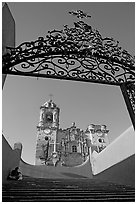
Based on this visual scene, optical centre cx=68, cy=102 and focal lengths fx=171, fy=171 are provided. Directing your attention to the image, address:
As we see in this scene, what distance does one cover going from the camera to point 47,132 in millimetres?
28312

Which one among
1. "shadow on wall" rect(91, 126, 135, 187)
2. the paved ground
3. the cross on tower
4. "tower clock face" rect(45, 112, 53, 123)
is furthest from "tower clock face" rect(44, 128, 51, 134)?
the paved ground

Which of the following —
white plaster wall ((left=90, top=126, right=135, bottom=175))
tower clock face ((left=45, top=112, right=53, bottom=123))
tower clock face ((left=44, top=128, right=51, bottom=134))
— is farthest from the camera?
tower clock face ((left=45, top=112, right=53, bottom=123))

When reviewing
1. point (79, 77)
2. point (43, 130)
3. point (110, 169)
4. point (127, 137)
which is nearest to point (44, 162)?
point (43, 130)

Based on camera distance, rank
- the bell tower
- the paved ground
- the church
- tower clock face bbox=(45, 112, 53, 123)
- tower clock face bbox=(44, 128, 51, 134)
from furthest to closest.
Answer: tower clock face bbox=(45, 112, 53, 123)
tower clock face bbox=(44, 128, 51, 134)
the church
the bell tower
the paved ground

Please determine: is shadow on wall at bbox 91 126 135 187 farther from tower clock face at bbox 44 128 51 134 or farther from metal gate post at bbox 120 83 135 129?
tower clock face at bbox 44 128 51 134

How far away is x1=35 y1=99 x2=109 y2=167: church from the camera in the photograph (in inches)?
1046

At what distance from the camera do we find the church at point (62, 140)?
26.6 meters

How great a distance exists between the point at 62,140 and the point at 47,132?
3.07 meters

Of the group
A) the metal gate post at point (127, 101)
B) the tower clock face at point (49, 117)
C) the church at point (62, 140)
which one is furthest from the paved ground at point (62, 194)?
the tower clock face at point (49, 117)

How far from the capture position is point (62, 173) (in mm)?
11797

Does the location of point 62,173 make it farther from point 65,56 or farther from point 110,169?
point 65,56

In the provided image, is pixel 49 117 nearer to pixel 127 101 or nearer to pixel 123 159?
pixel 123 159

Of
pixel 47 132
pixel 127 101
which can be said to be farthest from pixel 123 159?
pixel 47 132

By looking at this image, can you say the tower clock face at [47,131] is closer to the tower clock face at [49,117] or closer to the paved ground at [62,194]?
the tower clock face at [49,117]
